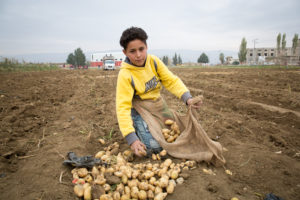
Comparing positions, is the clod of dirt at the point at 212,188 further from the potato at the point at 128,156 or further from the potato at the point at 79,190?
the potato at the point at 79,190

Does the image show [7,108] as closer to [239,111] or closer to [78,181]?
[78,181]

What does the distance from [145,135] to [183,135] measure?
473 millimetres

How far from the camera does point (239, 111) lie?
155 inches

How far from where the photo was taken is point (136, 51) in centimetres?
210

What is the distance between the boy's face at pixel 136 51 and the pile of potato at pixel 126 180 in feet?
3.60

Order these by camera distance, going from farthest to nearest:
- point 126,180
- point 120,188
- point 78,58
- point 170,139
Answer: point 78,58 → point 170,139 → point 126,180 → point 120,188

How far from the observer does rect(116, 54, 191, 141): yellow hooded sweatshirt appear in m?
2.05

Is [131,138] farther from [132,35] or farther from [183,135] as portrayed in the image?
[132,35]

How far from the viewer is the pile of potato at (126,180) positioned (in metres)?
1.49

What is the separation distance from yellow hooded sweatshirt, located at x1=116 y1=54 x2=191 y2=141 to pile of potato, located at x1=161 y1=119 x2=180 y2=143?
33 centimetres

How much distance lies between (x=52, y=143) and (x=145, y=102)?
4.21ft

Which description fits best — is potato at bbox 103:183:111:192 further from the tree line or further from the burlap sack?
the tree line

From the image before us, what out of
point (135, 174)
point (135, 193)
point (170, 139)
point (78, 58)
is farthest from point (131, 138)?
point (78, 58)

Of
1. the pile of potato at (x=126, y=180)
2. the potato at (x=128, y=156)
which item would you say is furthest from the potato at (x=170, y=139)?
the potato at (x=128, y=156)
